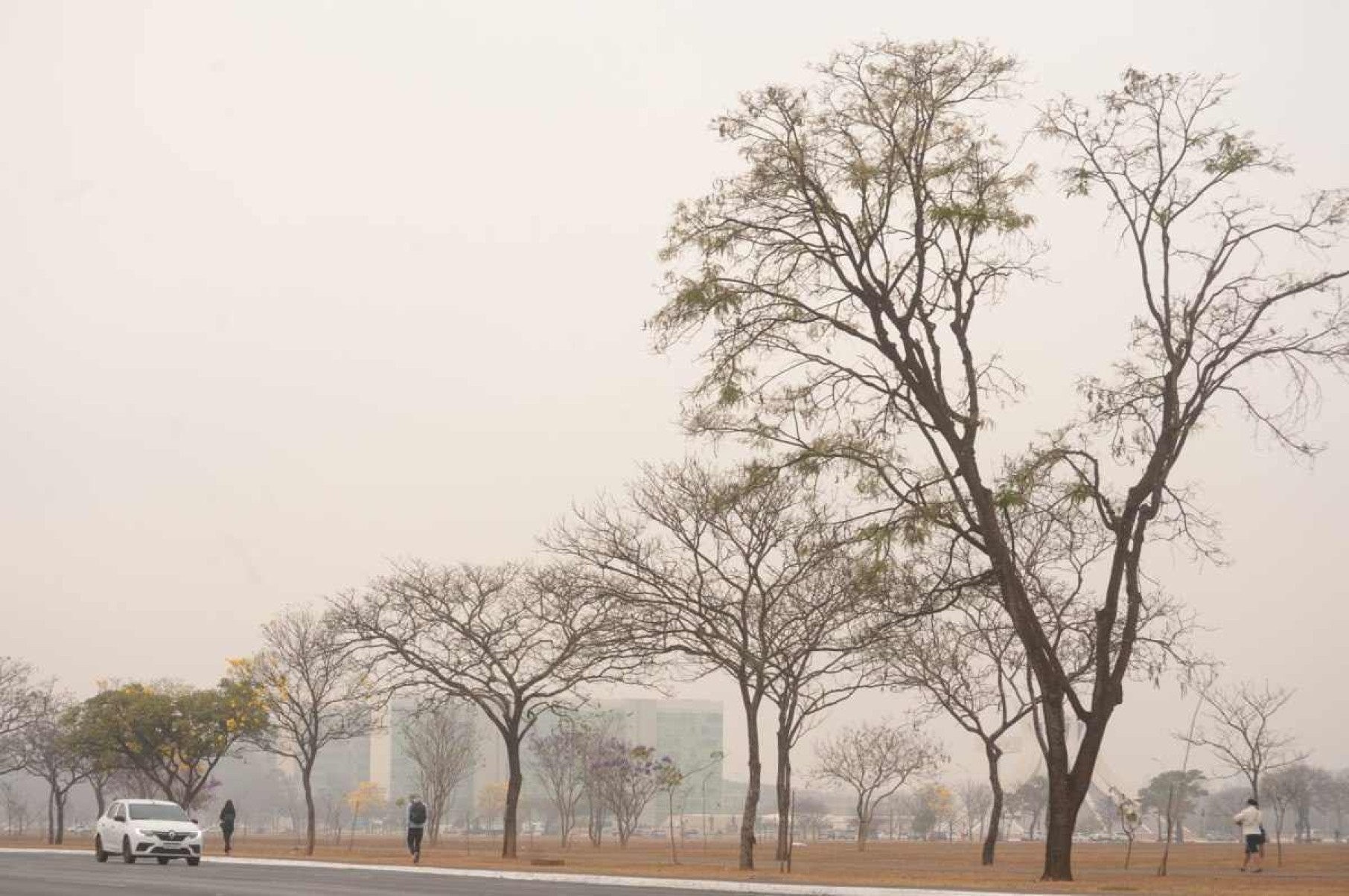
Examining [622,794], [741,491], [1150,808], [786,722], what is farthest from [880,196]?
[1150,808]

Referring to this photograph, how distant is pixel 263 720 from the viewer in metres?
73.2

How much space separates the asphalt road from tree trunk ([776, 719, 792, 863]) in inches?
428

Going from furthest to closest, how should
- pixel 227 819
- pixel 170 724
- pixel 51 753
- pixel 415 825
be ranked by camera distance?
pixel 51 753
pixel 170 724
pixel 227 819
pixel 415 825

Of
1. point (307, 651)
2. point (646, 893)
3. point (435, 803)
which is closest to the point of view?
point (646, 893)

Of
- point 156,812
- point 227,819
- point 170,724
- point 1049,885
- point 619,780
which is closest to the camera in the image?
point 1049,885

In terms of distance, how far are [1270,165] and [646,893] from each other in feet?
59.7

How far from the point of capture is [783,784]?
4162cm

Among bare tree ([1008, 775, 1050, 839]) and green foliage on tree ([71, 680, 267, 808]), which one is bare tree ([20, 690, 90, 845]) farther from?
bare tree ([1008, 775, 1050, 839])

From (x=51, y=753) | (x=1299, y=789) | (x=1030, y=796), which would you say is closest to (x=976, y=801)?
(x=1030, y=796)

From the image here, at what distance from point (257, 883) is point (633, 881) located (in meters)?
7.51

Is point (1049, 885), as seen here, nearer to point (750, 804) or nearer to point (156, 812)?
point (750, 804)

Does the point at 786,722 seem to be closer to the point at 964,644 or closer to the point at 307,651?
the point at 964,644

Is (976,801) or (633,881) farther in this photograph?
(976,801)

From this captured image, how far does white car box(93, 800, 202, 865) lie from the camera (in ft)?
130
